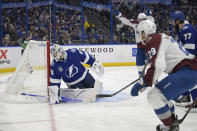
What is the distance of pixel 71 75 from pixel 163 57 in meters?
2.01

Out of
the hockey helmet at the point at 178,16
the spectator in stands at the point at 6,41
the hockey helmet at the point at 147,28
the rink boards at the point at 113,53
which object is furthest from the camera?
the rink boards at the point at 113,53

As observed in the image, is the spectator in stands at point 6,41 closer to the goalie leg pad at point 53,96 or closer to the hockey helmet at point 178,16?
the goalie leg pad at point 53,96

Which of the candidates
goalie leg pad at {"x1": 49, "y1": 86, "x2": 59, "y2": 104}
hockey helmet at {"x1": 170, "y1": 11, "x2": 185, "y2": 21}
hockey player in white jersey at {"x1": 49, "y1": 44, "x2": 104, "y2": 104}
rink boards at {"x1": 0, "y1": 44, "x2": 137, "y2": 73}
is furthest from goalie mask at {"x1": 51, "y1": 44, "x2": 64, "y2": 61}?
rink boards at {"x1": 0, "y1": 44, "x2": 137, "y2": 73}

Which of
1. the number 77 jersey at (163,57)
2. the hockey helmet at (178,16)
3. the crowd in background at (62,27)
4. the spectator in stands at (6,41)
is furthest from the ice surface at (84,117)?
the crowd in background at (62,27)

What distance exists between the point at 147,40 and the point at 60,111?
5.34ft

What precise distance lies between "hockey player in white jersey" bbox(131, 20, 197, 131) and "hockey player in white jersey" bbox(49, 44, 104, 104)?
1.66 metres

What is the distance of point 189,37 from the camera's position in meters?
3.40

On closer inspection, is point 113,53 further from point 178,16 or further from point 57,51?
point 178,16

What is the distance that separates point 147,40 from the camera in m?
2.31

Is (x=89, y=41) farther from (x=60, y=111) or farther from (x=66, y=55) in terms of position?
(x=60, y=111)

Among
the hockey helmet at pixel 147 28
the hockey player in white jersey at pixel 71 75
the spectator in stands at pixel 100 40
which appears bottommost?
the hockey player in white jersey at pixel 71 75

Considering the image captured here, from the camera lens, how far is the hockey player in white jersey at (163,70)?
216 centimetres

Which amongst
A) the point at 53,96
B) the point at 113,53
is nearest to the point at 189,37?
the point at 53,96

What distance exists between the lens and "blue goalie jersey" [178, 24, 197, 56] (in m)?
3.39
